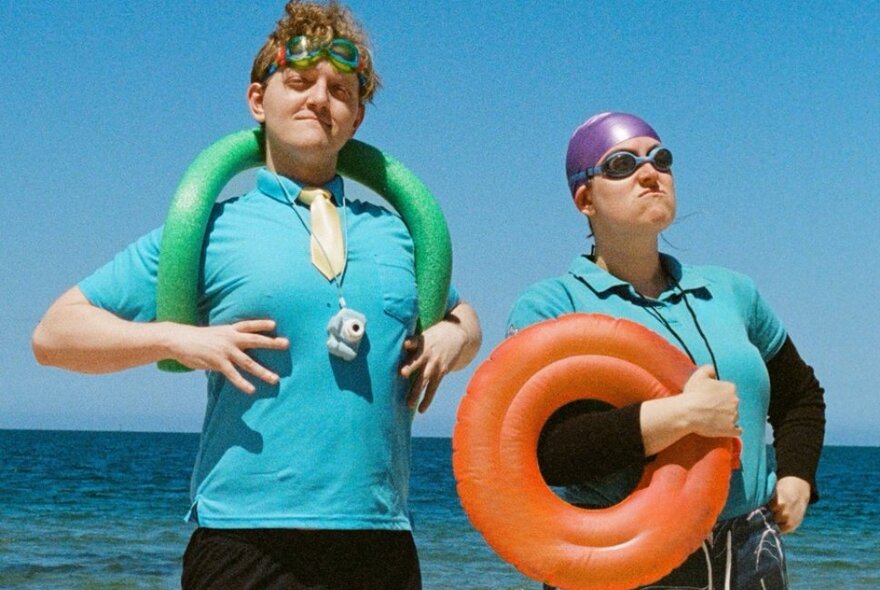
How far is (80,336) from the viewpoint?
250 cm

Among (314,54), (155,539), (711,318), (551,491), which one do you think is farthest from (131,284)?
(155,539)

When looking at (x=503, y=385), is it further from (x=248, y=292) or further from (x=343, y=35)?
(x=343, y=35)

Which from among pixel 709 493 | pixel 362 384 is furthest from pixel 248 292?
pixel 709 493

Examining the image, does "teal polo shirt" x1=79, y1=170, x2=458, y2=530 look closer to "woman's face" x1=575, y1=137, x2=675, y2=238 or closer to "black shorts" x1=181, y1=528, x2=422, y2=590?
"black shorts" x1=181, y1=528, x2=422, y2=590

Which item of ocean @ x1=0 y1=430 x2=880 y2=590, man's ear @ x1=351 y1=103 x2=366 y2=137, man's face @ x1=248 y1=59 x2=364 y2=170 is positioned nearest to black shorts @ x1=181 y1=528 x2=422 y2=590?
man's face @ x1=248 y1=59 x2=364 y2=170

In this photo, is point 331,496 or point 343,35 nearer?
point 331,496

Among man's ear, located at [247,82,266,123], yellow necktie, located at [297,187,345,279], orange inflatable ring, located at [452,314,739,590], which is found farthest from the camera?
man's ear, located at [247,82,266,123]

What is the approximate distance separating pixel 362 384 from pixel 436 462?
1835 inches

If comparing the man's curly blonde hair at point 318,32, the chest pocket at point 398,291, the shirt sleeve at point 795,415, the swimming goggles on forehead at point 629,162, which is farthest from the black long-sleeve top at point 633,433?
Result: the man's curly blonde hair at point 318,32

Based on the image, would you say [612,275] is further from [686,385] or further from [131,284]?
[131,284]

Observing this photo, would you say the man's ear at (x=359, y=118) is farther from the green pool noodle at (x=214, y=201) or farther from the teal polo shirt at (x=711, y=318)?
the teal polo shirt at (x=711, y=318)

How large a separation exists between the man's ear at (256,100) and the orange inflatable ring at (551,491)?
83cm

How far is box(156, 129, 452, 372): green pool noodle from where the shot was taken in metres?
2.54

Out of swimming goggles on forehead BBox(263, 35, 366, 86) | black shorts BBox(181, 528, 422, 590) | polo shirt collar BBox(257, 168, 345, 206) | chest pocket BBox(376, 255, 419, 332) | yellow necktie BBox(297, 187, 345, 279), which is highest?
swimming goggles on forehead BBox(263, 35, 366, 86)
